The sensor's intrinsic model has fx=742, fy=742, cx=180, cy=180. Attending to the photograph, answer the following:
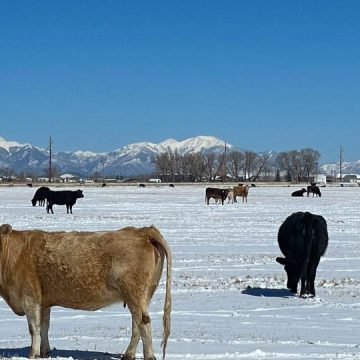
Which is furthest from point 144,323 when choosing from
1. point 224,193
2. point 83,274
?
point 224,193

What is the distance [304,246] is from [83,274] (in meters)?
6.72

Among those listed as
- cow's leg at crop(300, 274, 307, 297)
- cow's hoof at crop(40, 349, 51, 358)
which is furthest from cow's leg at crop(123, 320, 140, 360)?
cow's leg at crop(300, 274, 307, 297)

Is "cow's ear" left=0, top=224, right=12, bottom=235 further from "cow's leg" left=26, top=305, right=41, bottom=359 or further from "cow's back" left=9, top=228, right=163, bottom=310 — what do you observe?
"cow's leg" left=26, top=305, right=41, bottom=359

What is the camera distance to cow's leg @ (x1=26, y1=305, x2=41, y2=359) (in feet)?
24.3

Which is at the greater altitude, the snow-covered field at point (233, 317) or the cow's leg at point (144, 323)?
the cow's leg at point (144, 323)

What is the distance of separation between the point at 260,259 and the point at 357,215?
20.2 m

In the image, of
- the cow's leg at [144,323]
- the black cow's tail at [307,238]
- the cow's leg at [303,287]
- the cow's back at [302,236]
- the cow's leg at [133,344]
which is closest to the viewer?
the cow's leg at [144,323]

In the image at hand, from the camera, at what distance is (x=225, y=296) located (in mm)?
12727

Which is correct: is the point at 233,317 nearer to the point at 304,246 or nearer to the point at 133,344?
the point at 304,246

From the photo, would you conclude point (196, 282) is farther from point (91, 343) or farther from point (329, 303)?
point (91, 343)

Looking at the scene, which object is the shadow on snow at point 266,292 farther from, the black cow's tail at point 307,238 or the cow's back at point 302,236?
the cow's back at point 302,236

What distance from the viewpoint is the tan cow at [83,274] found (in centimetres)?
718

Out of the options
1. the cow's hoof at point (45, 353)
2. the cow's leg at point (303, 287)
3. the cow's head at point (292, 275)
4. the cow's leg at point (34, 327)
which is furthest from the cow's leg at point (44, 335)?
the cow's head at point (292, 275)

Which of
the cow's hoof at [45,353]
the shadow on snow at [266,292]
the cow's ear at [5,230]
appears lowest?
the shadow on snow at [266,292]
